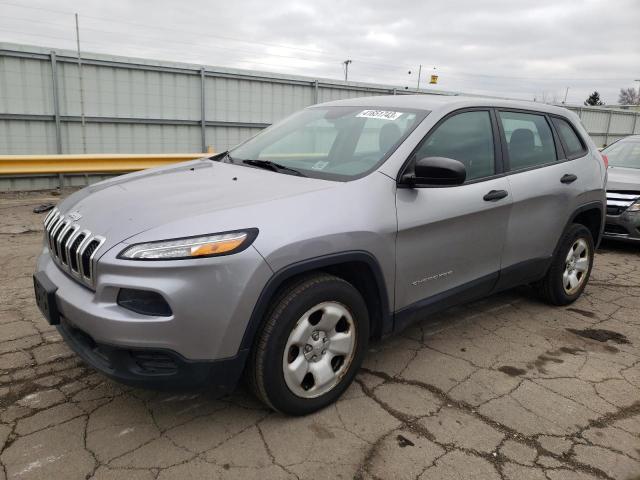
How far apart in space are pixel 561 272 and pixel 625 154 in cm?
442

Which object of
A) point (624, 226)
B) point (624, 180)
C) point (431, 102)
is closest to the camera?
point (431, 102)

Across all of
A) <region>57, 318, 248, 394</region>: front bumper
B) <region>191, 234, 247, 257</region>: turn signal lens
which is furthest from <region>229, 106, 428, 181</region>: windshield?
<region>57, 318, 248, 394</region>: front bumper

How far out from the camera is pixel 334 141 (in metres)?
3.37

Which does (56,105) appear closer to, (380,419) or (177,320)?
(177,320)

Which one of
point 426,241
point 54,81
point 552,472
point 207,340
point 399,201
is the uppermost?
point 54,81

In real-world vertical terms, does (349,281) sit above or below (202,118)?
below

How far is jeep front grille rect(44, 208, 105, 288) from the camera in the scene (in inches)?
91.9

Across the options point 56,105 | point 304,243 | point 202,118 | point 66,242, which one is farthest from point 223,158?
point 202,118

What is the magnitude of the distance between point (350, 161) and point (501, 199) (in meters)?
1.14

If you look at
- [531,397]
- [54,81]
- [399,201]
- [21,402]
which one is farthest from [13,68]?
[531,397]

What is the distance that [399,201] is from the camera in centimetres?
284

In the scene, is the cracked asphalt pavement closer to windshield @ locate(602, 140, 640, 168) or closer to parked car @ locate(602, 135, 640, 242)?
parked car @ locate(602, 135, 640, 242)

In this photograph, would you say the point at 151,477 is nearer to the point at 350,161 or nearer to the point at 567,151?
the point at 350,161

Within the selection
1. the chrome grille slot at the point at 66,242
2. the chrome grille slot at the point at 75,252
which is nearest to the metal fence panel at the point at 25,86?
the chrome grille slot at the point at 66,242
